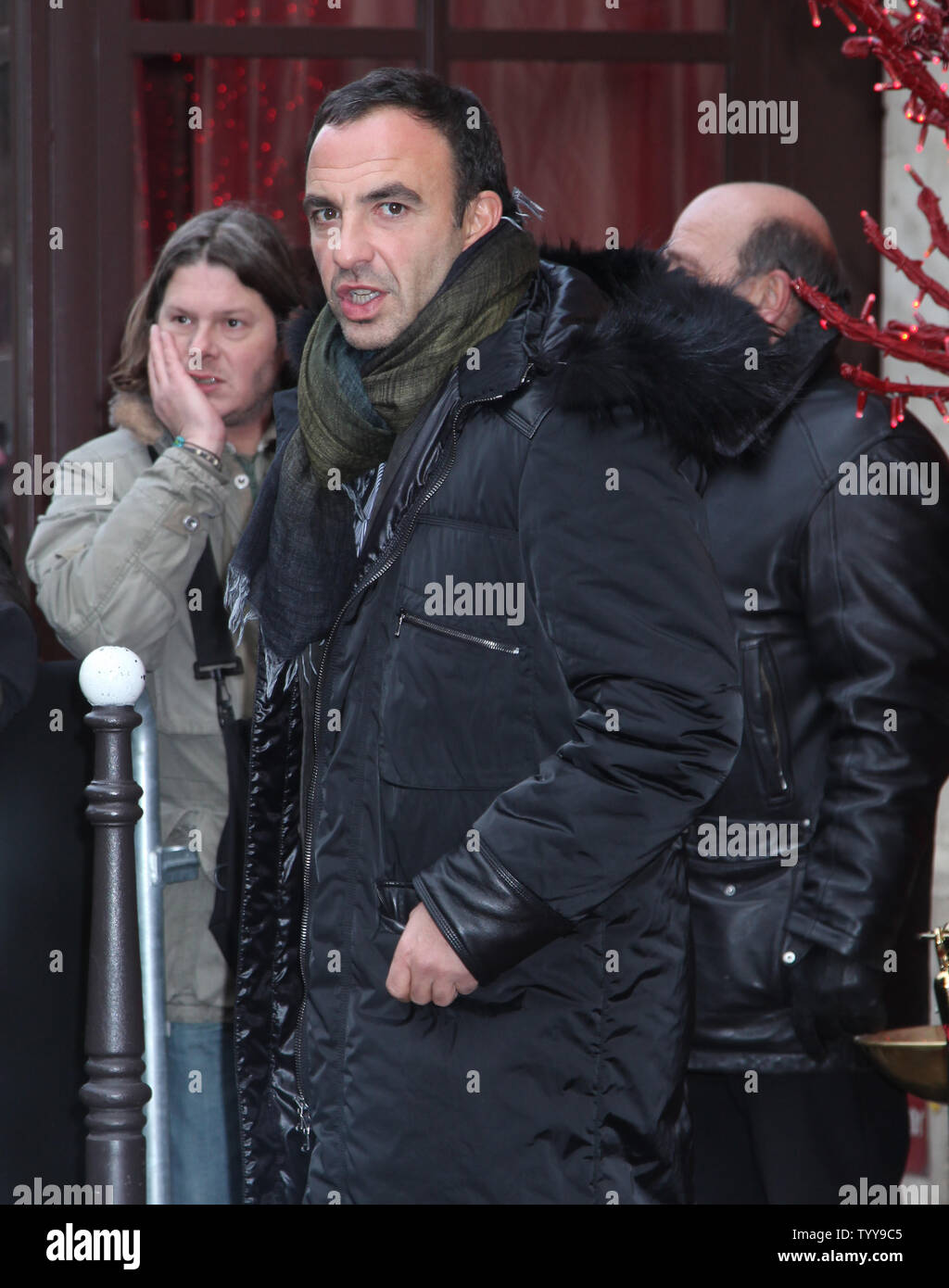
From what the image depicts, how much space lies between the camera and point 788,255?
324 centimetres

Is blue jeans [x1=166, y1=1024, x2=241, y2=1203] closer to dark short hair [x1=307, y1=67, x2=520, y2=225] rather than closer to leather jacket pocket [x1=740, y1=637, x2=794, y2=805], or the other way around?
leather jacket pocket [x1=740, y1=637, x2=794, y2=805]

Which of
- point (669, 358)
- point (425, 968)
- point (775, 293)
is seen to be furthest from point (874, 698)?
point (425, 968)

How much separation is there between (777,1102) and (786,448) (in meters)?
1.07

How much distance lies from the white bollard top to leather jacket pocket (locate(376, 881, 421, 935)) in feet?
1.77

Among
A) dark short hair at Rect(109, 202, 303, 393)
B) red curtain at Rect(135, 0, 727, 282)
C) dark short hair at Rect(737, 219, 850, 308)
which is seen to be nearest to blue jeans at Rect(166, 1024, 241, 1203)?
dark short hair at Rect(109, 202, 303, 393)

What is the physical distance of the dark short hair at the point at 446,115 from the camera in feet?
7.73

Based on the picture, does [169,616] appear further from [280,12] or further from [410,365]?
[280,12]

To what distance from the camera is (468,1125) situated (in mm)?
2113

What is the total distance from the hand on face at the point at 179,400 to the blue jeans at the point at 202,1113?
1.05m

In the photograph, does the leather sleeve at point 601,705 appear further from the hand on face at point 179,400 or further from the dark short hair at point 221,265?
the dark short hair at point 221,265

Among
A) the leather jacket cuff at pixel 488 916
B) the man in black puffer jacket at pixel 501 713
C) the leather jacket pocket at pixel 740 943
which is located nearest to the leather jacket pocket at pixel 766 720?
the leather jacket pocket at pixel 740 943

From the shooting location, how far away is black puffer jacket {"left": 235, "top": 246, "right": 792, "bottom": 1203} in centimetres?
205

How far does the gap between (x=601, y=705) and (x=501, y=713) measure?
143mm

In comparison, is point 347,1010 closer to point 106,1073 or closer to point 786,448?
point 106,1073
